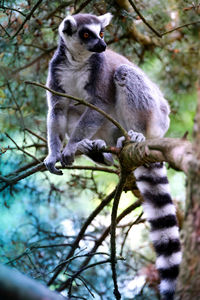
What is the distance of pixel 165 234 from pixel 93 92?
166cm

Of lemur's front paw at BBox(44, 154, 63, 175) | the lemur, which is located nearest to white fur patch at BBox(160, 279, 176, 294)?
the lemur

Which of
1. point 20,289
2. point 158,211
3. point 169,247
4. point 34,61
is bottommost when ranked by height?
point 20,289

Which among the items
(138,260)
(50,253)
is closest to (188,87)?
(138,260)

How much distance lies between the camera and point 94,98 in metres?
4.13

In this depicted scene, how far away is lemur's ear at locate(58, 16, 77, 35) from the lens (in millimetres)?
4129

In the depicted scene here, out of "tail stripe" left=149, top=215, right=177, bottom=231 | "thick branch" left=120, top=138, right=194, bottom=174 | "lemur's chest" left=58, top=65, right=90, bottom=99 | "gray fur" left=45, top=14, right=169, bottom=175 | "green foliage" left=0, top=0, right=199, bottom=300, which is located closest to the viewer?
"thick branch" left=120, top=138, right=194, bottom=174

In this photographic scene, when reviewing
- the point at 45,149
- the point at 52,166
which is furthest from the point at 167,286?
the point at 45,149

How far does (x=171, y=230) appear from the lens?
3.36 meters

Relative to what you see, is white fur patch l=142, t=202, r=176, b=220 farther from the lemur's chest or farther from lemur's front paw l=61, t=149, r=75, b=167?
the lemur's chest

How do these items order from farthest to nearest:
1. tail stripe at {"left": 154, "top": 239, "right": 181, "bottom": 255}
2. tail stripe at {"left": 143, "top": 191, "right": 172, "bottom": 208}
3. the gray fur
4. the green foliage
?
1. the green foliage
2. the gray fur
3. tail stripe at {"left": 143, "top": 191, "right": 172, "bottom": 208}
4. tail stripe at {"left": 154, "top": 239, "right": 181, "bottom": 255}

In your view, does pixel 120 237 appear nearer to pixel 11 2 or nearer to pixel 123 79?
pixel 123 79

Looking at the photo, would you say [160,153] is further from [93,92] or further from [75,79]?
[75,79]

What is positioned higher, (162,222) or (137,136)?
(137,136)

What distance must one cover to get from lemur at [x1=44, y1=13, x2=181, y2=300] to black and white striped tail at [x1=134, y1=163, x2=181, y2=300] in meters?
0.02
